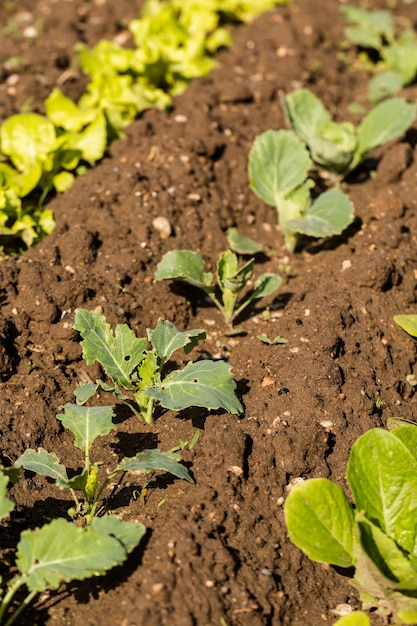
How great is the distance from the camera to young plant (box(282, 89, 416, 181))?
4.32 meters

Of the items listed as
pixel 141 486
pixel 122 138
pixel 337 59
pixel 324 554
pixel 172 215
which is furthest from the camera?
pixel 337 59

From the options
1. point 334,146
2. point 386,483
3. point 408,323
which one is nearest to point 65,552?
point 386,483

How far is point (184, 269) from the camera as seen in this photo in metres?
3.61

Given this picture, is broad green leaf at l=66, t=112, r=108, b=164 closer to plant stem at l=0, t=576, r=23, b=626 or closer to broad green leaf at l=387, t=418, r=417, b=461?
broad green leaf at l=387, t=418, r=417, b=461

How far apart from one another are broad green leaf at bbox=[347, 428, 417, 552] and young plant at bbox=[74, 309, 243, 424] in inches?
19.9

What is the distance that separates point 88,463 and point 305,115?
103 inches

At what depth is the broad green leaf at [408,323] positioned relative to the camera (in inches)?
137

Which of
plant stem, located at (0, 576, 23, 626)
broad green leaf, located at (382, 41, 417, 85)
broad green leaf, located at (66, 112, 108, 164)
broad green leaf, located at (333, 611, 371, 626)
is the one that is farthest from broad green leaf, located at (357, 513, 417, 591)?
broad green leaf, located at (382, 41, 417, 85)

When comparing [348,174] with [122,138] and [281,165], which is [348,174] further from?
[122,138]

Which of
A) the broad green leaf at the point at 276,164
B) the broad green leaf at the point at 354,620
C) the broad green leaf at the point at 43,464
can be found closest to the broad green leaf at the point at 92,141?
the broad green leaf at the point at 276,164

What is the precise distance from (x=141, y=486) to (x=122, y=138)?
2.24 m

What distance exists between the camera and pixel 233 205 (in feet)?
14.4

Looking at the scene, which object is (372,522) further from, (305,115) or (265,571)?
(305,115)

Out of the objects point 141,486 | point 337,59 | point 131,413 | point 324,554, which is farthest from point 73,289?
point 337,59
